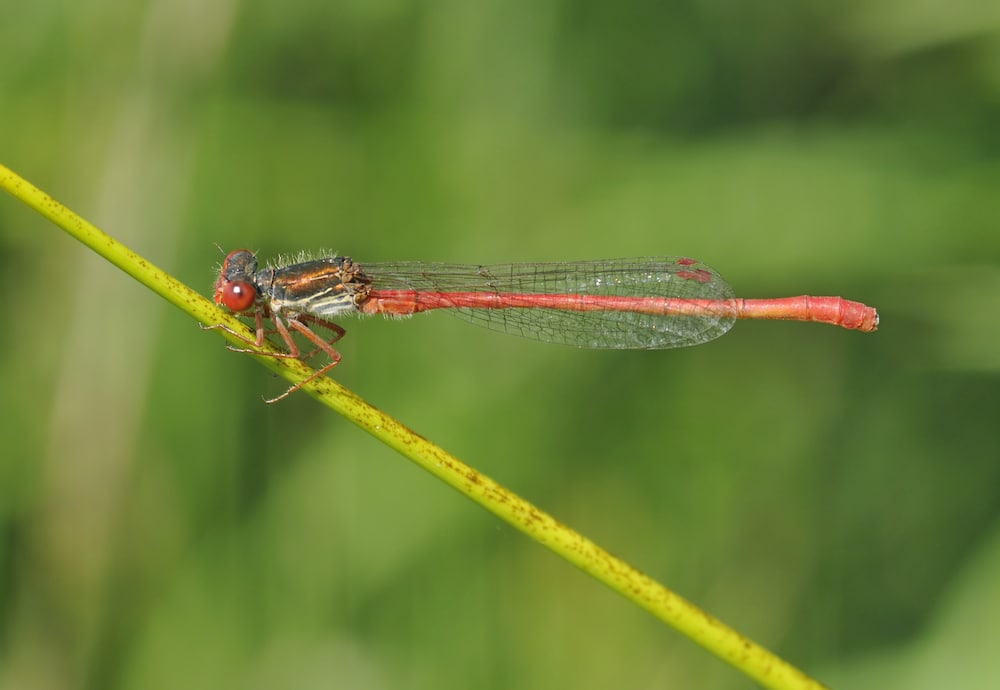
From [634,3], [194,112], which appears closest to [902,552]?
[634,3]

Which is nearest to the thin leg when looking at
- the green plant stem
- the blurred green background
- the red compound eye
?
the red compound eye

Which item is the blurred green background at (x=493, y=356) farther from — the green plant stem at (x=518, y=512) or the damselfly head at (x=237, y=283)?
the green plant stem at (x=518, y=512)

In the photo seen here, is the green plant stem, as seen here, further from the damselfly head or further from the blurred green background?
the blurred green background

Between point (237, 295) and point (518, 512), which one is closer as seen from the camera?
point (518, 512)

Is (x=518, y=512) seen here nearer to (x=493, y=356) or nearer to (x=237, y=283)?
(x=237, y=283)

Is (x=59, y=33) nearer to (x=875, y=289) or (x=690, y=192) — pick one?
(x=690, y=192)

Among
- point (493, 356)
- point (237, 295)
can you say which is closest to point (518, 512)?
point (237, 295)

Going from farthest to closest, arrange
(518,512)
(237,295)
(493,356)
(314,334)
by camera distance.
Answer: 1. (493,356)
2. (314,334)
3. (237,295)
4. (518,512)
